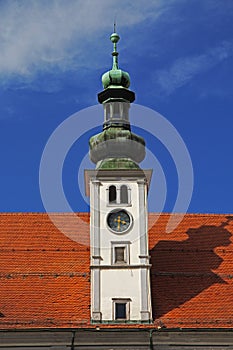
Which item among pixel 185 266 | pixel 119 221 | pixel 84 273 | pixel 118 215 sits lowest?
pixel 84 273

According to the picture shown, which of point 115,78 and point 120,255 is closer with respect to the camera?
point 120,255

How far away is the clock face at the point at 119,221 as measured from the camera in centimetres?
3000

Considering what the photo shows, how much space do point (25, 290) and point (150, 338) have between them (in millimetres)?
5152

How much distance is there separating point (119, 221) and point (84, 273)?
2364 millimetres

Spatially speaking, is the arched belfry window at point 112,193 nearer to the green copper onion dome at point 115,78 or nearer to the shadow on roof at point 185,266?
the shadow on roof at point 185,266

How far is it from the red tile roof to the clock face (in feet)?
6.20

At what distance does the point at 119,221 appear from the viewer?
30109mm

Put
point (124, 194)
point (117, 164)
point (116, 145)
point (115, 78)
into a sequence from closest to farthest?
point (124, 194)
point (117, 164)
point (116, 145)
point (115, 78)

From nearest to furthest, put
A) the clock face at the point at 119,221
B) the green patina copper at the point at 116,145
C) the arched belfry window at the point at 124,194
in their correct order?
the clock face at the point at 119,221 < the arched belfry window at the point at 124,194 < the green patina copper at the point at 116,145

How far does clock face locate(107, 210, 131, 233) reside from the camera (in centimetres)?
3000

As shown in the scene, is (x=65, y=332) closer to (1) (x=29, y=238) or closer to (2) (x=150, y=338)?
(2) (x=150, y=338)

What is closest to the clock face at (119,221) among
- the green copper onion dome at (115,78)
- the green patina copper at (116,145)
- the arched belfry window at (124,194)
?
the arched belfry window at (124,194)

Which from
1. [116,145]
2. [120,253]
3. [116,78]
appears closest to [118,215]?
[120,253]

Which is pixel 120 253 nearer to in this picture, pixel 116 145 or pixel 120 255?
pixel 120 255
